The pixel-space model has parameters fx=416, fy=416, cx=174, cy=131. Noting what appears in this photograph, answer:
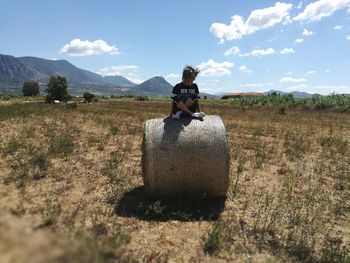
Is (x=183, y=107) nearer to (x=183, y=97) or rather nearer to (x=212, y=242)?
(x=183, y=97)

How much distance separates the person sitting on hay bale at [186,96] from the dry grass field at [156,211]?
171 centimetres

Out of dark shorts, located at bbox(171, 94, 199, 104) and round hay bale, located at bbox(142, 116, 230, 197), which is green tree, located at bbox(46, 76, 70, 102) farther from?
round hay bale, located at bbox(142, 116, 230, 197)

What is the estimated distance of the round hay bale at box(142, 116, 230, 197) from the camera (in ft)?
23.3

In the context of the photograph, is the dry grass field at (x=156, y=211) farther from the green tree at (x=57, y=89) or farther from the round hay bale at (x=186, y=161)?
the green tree at (x=57, y=89)

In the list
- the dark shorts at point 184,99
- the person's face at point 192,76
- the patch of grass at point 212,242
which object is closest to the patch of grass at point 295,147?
the dark shorts at point 184,99

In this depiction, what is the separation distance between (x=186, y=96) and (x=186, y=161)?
61.8 inches

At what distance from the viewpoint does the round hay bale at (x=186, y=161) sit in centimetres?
709

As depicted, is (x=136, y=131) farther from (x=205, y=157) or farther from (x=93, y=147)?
(x=205, y=157)

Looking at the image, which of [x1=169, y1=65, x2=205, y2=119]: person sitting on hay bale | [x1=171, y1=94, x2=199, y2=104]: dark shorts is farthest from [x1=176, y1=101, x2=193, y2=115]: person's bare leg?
[x1=171, y1=94, x2=199, y2=104]: dark shorts

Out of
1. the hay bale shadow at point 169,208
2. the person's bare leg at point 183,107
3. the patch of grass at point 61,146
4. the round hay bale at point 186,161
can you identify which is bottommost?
the hay bale shadow at point 169,208

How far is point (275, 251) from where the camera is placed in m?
5.43

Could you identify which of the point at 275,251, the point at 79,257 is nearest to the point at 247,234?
the point at 275,251

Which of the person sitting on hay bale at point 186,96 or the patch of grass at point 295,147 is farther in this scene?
the patch of grass at point 295,147

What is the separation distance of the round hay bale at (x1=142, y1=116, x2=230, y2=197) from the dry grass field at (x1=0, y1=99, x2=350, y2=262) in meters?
0.31
